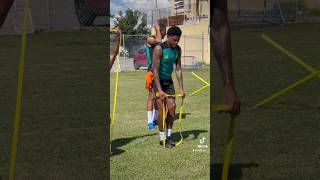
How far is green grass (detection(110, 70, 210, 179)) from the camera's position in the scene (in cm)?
488

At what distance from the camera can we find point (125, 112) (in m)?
9.02

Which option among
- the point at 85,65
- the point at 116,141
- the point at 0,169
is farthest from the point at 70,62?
the point at 0,169

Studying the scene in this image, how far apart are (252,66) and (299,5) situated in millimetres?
6436

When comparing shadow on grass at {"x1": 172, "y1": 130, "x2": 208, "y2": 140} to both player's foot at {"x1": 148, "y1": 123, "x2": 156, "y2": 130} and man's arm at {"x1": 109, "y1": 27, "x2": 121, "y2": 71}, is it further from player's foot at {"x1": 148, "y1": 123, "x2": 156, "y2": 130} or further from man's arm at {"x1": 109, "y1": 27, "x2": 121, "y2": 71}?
man's arm at {"x1": 109, "y1": 27, "x2": 121, "y2": 71}

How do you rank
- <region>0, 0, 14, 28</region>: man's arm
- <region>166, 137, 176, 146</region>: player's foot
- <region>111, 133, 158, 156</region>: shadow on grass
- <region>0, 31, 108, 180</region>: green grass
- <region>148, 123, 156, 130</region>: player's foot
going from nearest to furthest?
<region>0, 0, 14, 28</region>: man's arm, <region>0, 31, 108, 180</region>: green grass, <region>111, 133, 158, 156</region>: shadow on grass, <region>166, 137, 176, 146</region>: player's foot, <region>148, 123, 156, 130</region>: player's foot

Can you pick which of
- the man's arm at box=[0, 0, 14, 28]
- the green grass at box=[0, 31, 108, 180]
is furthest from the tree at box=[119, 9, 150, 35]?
the man's arm at box=[0, 0, 14, 28]

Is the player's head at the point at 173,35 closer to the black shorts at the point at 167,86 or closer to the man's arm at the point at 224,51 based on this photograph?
the black shorts at the point at 167,86

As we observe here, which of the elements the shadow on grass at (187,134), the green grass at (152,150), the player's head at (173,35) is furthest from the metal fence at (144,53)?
the player's head at (173,35)

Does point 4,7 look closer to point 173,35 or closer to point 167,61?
point 173,35

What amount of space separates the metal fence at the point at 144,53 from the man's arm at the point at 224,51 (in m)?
11.4

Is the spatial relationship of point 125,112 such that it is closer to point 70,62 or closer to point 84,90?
point 84,90

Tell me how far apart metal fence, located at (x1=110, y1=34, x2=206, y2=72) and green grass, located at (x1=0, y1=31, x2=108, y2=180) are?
141 cm

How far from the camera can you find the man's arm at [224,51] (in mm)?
1782

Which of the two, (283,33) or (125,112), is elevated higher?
(283,33)
